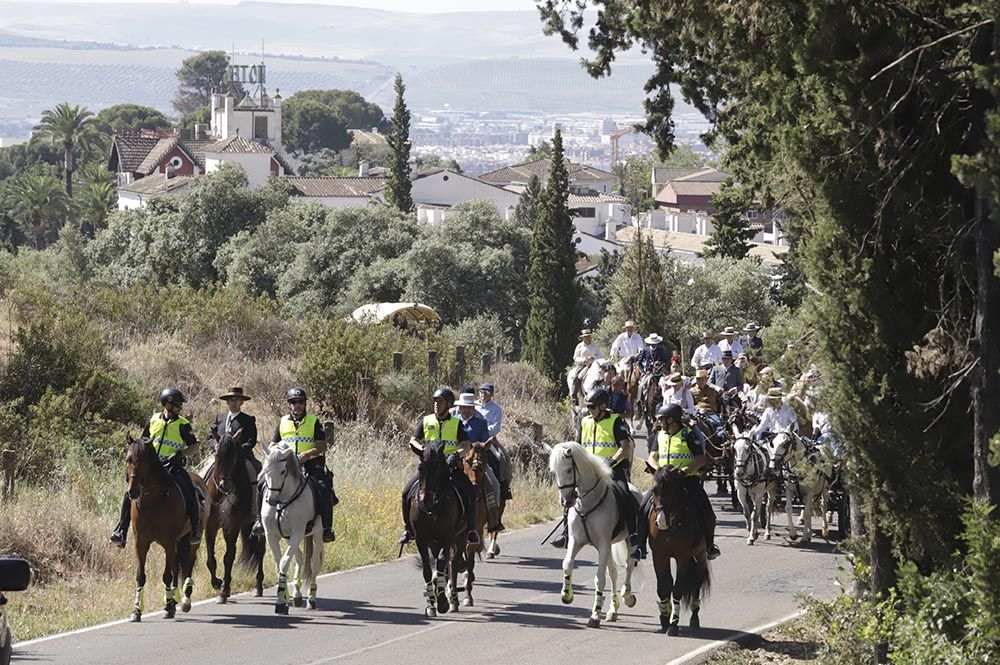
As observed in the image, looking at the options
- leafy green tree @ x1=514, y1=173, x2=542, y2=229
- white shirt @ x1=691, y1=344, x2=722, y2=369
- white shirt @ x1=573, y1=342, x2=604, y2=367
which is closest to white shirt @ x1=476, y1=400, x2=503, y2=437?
white shirt @ x1=573, y1=342, x2=604, y2=367

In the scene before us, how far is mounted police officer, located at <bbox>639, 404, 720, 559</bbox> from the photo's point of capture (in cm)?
1731

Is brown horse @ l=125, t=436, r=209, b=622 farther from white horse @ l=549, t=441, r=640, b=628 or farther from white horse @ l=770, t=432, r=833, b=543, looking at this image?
white horse @ l=770, t=432, r=833, b=543

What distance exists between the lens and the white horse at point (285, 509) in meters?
17.9

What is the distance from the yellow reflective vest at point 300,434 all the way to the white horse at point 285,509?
0.38m

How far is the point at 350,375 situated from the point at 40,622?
15985 millimetres

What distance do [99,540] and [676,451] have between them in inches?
332

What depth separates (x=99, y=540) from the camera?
69.8 ft

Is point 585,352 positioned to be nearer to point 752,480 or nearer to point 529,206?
point 752,480

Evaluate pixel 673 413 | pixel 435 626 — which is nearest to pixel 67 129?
pixel 435 626

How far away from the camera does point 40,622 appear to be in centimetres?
1772

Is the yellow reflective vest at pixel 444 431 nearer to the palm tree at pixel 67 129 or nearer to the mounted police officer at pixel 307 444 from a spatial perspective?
the mounted police officer at pixel 307 444

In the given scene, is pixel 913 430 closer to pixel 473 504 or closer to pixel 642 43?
pixel 473 504

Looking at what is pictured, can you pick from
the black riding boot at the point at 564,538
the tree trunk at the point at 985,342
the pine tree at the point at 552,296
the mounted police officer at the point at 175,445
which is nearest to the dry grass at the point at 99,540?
the mounted police officer at the point at 175,445

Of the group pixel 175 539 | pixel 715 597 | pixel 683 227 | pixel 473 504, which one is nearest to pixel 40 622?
pixel 175 539
